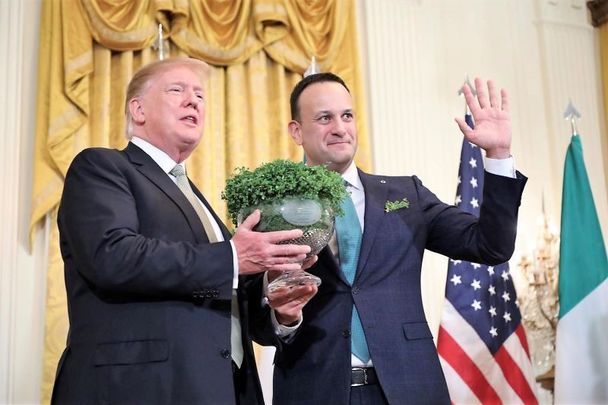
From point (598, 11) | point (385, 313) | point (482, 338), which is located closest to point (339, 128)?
point (385, 313)

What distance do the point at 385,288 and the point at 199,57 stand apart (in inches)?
131

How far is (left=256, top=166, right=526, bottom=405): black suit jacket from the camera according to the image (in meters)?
2.36

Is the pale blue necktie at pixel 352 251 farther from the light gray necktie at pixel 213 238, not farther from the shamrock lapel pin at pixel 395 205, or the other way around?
the light gray necktie at pixel 213 238

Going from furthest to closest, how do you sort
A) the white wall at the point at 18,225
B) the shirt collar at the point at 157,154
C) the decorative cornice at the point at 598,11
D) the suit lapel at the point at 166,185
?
the decorative cornice at the point at 598,11 < the white wall at the point at 18,225 < the shirt collar at the point at 157,154 < the suit lapel at the point at 166,185

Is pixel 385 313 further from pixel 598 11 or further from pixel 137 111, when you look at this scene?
pixel 598 11

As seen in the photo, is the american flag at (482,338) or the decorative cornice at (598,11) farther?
the decorative cornice at (598,11)

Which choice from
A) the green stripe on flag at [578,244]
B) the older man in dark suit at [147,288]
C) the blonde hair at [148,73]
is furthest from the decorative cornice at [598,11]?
the older man in dark suit at [147,288]

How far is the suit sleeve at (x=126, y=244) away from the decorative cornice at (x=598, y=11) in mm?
6024

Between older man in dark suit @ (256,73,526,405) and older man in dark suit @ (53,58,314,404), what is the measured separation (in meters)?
0.27

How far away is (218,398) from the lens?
1997mm

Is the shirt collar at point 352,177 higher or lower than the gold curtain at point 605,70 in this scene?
lower

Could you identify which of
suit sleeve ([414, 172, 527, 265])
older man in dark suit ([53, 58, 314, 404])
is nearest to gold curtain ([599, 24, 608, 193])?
suit sleeve ([414, 172, 527, 265])

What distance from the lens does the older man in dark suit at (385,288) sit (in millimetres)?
2361

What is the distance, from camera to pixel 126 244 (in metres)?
1.93
